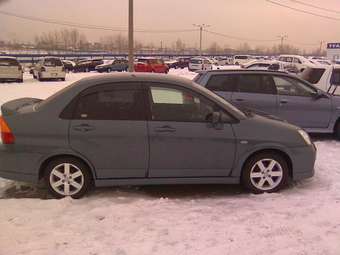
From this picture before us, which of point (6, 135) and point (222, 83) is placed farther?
point (222, 83)

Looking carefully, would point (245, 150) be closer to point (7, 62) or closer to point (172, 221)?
point (172, 221)

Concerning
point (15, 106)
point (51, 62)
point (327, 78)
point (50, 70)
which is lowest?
point (15, 106)

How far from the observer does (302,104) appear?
8.45m

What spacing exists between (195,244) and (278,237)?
83 cm

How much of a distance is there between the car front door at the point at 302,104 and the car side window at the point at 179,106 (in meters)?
3.82

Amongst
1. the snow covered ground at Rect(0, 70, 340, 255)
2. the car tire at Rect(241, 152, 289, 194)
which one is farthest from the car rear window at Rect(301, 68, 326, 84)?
the car tire at Rect(241, 152, 289, 194)

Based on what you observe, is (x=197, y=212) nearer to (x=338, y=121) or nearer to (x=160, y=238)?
(x=160, y=238)

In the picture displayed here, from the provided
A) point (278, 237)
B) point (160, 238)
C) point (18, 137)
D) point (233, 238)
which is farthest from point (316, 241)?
point (18, 137)

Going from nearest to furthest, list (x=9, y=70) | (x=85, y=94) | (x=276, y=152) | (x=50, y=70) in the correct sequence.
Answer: (x=85, y=94)
(x=276, y=152)
(x=9, y=70)
(x=50, y=70)

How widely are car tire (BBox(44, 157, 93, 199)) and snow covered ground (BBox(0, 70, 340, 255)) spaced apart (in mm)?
176

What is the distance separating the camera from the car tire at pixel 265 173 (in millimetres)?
5262

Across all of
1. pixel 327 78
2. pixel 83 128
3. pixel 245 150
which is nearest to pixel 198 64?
pixel 327 78

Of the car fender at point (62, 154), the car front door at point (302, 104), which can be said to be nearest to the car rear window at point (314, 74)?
the car front door at point (302, 104)

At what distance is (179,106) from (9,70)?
Result: 2383 cm
